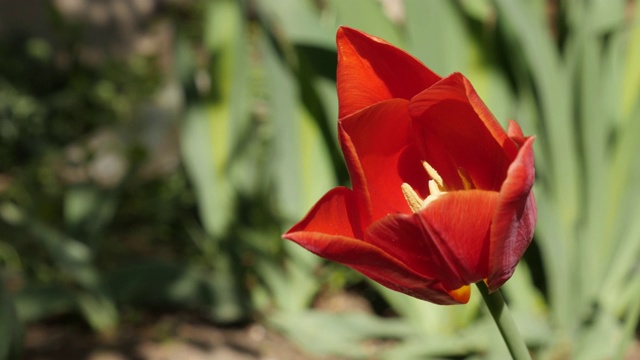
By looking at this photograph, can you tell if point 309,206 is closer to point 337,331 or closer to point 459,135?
point 337,331

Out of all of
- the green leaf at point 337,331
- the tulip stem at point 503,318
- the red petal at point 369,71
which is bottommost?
the tulip stem at point 503,318

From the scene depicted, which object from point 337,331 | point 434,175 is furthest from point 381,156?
point 337,331

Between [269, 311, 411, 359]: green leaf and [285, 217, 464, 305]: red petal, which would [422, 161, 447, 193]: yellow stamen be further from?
[269, 311, 411, 359]: green leaf

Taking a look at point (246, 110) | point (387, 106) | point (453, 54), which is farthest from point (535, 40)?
point (387, 106)

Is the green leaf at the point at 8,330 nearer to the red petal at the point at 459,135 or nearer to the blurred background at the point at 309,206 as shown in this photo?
the blurred background at the point at 309,206

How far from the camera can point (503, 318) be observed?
65 centimetres

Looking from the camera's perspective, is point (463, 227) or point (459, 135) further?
point (459, 135)

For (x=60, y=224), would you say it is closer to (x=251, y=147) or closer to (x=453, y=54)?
(x=251, y=147)

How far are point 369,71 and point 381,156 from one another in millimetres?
70

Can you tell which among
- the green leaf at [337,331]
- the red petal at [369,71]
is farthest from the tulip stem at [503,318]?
the green leaf at [337,331]

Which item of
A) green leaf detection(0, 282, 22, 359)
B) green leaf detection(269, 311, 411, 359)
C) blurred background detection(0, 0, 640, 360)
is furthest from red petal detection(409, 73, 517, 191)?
green leaf detection(269, 311, 411, 359)

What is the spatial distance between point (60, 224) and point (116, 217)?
205mm

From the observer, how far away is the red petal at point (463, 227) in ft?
1.91

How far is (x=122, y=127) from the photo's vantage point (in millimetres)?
4133
